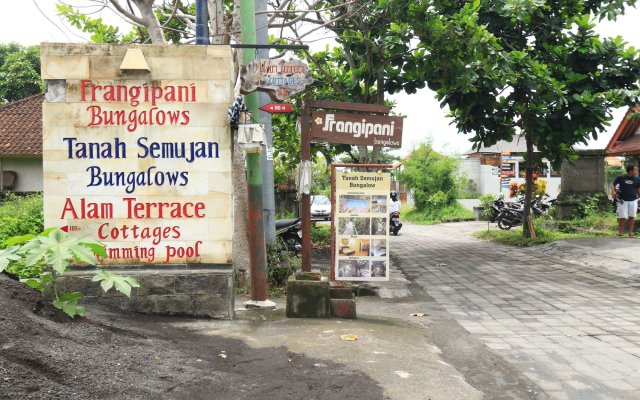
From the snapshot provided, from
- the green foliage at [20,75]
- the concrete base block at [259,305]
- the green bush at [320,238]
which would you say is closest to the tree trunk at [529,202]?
the green bush at [320,238]

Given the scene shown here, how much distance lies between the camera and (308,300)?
684 centimetres

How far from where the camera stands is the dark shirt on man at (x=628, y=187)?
47.1 ft

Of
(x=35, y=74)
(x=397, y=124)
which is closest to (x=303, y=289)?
(x=397, y=124)

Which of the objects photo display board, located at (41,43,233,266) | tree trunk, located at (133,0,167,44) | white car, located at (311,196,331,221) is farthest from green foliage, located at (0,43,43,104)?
photo display board, located at (41,43,233,266)

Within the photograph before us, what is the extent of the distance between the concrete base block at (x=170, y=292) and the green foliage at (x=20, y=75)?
2884 centimetres

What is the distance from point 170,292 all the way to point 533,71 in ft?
33.1

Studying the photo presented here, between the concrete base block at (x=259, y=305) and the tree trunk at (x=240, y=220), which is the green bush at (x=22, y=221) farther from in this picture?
the concrete base block at (x=259, y=305)

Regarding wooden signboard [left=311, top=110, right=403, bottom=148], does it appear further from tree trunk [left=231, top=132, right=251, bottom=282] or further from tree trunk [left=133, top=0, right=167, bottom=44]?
tree trunk [left=133, top=0, right=167, bottom=44]

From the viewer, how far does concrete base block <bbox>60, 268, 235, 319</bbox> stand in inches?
255

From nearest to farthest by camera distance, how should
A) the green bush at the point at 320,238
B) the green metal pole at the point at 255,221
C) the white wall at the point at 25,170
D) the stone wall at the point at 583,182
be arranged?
the green metal pole at the point at 255,221 → the green bush at the point at 320,238 → the stone wall at the point at 583,182 → the white wall at the point at 25,170

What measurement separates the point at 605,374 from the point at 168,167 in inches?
191

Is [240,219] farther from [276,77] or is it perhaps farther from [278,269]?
[276,77]

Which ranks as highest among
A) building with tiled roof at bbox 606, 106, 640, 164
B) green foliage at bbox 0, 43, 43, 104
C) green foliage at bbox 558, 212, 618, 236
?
green foliage at bbox 0, 43, 43, 104

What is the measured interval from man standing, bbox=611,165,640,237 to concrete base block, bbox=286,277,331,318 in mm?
10669
